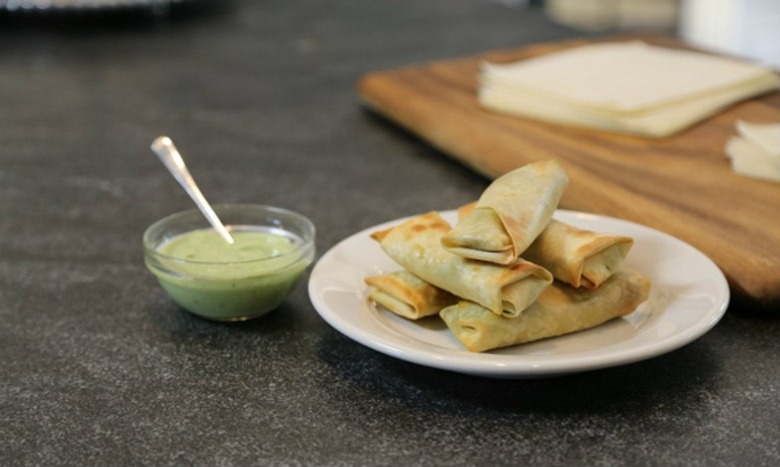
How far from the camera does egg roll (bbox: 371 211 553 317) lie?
0.75 metres

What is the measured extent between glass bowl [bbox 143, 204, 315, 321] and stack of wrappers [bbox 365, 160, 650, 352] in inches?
3.6

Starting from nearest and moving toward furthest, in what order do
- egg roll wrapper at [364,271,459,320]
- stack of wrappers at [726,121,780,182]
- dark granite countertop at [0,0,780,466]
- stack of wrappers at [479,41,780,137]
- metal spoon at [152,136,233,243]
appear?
dark granite countertop at [0,0,780,466]
egg roll wrapper at [364,271,459,320]
metal spoon at [152,136,233,243]
stack of wrappers at [726,121,780,182]
stack of wrappers at [479,41,780,137]

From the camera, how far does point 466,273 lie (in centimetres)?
77

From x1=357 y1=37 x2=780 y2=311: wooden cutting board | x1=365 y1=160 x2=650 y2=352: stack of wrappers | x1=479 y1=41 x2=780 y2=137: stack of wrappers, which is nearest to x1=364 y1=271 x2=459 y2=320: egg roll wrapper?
x1=365 y1=160 x2=650 y2=352: stack of wrappers

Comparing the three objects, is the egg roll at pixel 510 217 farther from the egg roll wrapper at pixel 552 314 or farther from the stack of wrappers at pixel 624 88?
the stack of wrappers at pixel 624 88

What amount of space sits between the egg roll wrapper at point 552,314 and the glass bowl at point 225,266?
176 millimetres

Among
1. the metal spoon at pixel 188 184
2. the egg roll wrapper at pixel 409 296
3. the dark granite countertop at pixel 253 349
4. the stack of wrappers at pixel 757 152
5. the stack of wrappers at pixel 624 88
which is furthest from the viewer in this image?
the stack of wrappers at pixel 624 88

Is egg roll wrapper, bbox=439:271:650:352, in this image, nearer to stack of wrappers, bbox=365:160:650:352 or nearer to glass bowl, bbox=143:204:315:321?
stack of wrappers, bbox=365:160:650:352

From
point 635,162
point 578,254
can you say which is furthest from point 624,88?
point 578,254

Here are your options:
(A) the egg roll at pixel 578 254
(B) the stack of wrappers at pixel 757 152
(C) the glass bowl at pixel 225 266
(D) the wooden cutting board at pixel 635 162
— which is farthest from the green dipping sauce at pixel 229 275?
(B) the stack of wrappers at pixel 757 152

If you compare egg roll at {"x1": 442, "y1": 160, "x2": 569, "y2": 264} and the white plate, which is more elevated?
egg roll at {"x1": 442, "y1": 160, "x2": 569, "y2": 264}

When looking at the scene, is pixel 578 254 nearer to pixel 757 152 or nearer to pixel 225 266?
pixel 225 266

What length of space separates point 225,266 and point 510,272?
27 cm

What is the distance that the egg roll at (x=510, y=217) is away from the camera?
0.76m
